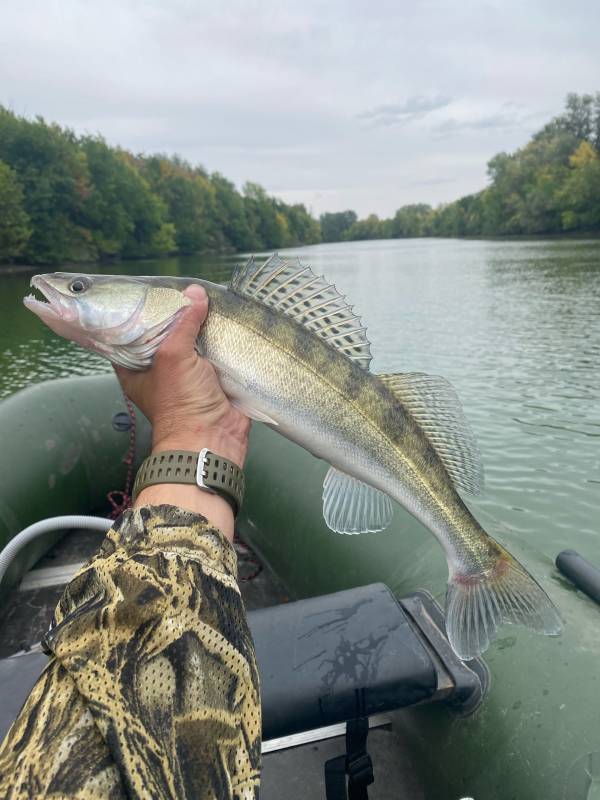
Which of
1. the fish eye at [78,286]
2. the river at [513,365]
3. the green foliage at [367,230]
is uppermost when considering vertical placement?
the fish eye at [78,286]

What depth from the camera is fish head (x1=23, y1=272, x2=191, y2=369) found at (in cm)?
255

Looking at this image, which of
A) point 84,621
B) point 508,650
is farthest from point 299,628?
point 84,621

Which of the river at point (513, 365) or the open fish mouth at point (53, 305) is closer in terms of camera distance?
the open fish mouth at point (53, 305)

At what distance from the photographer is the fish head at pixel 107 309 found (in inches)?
100

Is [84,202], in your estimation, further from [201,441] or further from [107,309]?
[201,441]

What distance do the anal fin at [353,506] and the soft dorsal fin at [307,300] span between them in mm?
546

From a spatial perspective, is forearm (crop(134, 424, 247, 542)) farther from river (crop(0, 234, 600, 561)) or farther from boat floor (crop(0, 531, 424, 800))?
river (crop(0, 234, 600, 561))

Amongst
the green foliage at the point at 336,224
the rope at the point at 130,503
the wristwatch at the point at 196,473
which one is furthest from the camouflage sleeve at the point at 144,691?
the green foliage at the point at 336,224

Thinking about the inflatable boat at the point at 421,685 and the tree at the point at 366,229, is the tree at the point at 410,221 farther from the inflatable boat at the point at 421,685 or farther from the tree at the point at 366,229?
the inflatable boat at the point at 421,685

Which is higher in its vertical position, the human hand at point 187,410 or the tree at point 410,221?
the human hand at point 187,410

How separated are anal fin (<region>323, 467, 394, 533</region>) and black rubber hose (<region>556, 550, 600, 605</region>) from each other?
95 centimetres

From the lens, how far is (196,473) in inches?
68.0

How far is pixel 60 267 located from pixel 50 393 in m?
52.7

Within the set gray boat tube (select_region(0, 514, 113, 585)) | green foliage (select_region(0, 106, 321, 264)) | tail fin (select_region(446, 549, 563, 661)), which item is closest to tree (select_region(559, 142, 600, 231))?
green foliage (select_region(0, 106, 321, 264))
